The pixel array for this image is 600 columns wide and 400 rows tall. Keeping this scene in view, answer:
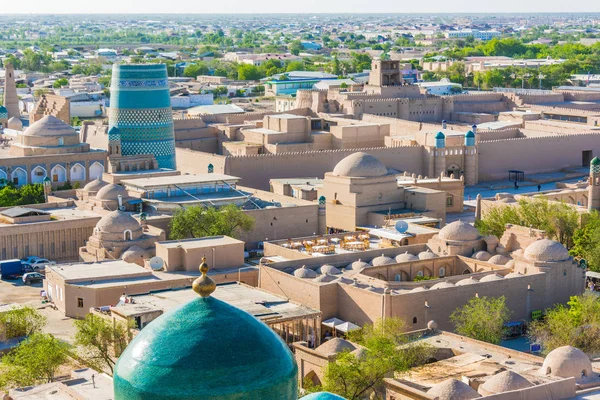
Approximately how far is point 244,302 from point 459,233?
18.9 feet

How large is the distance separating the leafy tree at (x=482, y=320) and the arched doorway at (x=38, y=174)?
1652 centimetres

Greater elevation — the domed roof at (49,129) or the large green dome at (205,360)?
the large green dome at (205,360)

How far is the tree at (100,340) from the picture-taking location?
64.7 feet

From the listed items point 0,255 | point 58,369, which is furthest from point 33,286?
point 58,369

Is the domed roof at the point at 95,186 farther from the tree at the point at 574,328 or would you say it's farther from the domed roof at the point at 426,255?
the tree at the point at 574,328

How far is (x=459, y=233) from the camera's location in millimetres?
25672

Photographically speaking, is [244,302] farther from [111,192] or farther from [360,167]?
[111,192]

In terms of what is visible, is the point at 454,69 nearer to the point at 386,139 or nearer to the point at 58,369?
the point at 386,139

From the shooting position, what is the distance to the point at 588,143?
43.8 meters

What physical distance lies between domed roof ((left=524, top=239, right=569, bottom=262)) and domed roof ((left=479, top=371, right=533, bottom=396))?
7634mm

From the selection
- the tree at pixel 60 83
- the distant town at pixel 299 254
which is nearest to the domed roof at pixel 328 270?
the distant town at pixel 299 254

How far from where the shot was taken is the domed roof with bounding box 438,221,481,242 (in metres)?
25.7

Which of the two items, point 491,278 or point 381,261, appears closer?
point 491,278

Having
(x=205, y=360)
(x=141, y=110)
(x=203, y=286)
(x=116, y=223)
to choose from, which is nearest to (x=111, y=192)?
(x=116, y=223)
